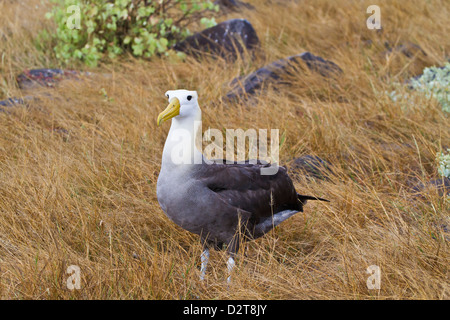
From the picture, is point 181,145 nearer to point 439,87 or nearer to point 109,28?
point 439,87

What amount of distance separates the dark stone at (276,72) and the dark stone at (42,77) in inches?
66.5

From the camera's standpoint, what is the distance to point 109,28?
6211 millimetres

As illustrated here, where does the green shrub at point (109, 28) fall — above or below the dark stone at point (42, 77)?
above

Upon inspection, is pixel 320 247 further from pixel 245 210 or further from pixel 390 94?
pixel 390 94

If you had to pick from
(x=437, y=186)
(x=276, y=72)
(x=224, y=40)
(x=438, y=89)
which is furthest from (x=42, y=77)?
(x=437, y=186)

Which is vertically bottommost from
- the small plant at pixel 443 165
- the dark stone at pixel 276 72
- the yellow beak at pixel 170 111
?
the small plant at pixel 443 165

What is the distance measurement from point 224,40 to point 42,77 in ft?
6.89

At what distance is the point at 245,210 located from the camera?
8.95ft

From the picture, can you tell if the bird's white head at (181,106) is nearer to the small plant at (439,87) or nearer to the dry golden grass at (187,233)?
the dry golden grass at (187,233)

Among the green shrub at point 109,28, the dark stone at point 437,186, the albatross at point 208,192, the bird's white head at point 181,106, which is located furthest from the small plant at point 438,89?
the bird's white head at point 181,106

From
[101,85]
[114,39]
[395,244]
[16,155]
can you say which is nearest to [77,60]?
[114,39]

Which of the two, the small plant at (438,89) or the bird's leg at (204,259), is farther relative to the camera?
the small plant at (438,89)

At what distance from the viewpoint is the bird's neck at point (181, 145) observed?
102 inches

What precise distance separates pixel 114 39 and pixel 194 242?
3.83 metres
